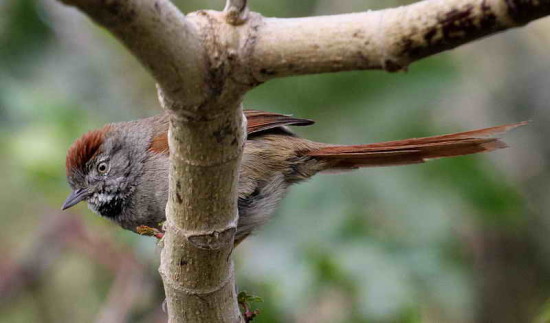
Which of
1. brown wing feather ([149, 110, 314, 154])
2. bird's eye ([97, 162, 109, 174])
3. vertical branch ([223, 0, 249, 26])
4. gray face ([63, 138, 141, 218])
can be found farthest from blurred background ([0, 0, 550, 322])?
vertical branch ([223, 0, 249, 26])

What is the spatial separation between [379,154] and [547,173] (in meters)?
2.87

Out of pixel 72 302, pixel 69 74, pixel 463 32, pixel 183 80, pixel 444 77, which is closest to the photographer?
pixel 463 32

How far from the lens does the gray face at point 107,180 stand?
13.9ft

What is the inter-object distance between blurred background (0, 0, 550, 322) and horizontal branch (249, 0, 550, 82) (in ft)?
5.26

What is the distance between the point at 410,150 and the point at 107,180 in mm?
1827

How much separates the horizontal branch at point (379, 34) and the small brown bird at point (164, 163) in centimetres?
172

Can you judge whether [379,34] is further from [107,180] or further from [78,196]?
[78,196]

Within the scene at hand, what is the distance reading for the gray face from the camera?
166 inches

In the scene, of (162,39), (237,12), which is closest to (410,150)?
(237,12)

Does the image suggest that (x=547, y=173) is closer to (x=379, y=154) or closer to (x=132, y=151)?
(x=379, y=154)

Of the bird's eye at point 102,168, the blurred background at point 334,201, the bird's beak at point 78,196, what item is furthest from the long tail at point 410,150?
the bird's beak at point 78,196

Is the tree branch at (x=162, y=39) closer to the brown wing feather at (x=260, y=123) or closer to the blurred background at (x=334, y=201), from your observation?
the blurred background at (x=334, y=201)

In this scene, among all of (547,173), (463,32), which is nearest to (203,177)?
(463,32)

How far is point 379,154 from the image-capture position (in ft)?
12.0
